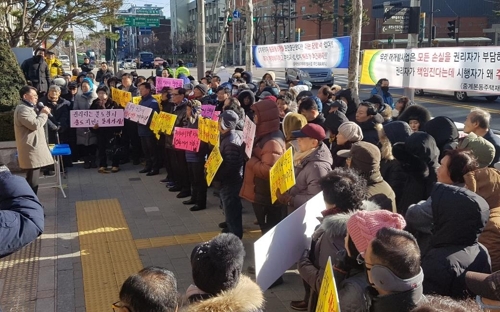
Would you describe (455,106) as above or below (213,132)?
below

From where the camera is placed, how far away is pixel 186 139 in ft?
25.5

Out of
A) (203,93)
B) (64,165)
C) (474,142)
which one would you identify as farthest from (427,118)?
(64,165)

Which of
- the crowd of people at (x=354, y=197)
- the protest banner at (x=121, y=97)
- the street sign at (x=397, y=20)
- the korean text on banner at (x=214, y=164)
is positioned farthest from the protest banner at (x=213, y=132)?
the street sign at (x=397, y=20)

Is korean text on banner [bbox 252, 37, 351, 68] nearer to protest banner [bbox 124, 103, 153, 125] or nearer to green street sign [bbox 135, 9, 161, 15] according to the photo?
protest banner [bbox 124, 103, 153, 125]

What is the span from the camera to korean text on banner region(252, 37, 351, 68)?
10672 millimetres

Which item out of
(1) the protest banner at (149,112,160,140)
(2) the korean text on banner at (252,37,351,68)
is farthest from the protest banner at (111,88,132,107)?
(2) the korean text on banner at (252,37,351,68)

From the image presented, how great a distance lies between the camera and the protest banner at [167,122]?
8578mm

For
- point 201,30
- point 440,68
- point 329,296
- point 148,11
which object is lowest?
point 329,296

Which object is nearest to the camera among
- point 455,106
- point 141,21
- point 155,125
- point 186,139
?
point 186,139

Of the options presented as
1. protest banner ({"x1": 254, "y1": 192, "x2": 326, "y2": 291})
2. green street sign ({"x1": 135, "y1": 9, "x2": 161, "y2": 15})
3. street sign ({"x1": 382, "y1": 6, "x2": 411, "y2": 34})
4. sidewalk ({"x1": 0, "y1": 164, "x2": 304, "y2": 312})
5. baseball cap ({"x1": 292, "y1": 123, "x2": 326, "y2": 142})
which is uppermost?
green street sign ({"x1": 135, "y1": 9, "x2": 161, "y2": 15})

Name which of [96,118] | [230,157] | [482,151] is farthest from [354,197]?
[96,118]

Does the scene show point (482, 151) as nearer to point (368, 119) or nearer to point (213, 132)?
point (368, 119)

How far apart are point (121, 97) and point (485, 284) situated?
917cm

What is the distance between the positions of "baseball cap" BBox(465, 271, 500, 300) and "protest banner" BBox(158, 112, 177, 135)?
6510 mm
